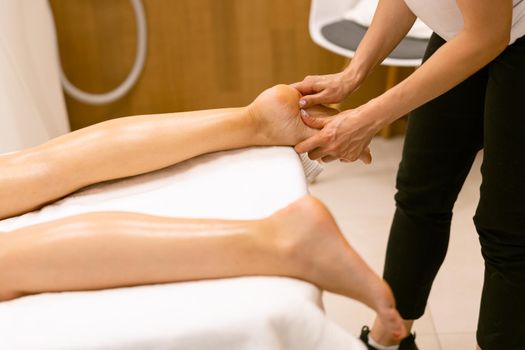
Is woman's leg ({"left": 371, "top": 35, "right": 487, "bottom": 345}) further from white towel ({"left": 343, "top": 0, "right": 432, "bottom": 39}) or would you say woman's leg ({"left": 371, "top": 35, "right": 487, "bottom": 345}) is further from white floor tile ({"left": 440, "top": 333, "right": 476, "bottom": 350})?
white towel ({"left": 343, "top": 0, "right": 432, "bottom": 39})

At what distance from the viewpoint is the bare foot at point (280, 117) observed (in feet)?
3.61

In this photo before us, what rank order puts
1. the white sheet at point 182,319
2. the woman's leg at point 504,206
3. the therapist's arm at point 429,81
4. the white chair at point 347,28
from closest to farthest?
the white sheet at point 182,319 → the therapist's arm at point 429,81 → the woman's leg at point 504,206 → the white chair at point 347,28

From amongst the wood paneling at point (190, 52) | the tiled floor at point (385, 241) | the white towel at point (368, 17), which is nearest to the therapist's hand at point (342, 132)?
the tiled floor at point (385, 241)

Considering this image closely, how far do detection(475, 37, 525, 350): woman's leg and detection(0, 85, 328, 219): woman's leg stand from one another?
1.11 feet

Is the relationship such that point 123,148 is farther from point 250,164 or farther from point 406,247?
point 406,247

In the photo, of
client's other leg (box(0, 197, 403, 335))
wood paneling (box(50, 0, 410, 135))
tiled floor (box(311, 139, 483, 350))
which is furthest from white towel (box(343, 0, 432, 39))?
client's other leg (box(0, 197, 403, 335))

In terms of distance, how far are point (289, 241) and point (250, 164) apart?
27cm

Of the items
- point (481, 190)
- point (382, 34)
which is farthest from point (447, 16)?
point (481, 190)

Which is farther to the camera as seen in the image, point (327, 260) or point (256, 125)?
point (256, 125)

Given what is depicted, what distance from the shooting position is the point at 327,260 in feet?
2.77

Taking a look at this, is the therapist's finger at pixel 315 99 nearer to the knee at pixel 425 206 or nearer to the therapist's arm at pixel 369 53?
the therapist's arm at pixel 369 53

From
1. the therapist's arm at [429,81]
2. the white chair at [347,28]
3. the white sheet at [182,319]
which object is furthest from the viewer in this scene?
the white chair at [347,28]

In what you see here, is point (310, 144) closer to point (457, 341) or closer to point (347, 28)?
point (457, 341)

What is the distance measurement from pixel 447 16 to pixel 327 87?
0.29 metres
